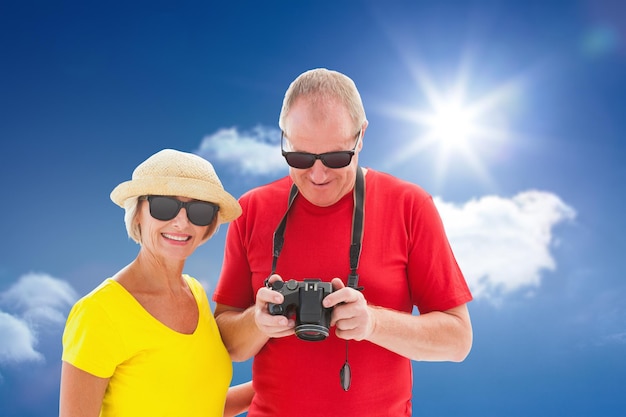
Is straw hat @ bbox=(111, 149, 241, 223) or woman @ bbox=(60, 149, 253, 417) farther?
straw hat @ bbox=(111, 149, 241, 223)

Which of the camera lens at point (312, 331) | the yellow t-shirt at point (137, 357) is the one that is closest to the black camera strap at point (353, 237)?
the camera lens at point (312, 331)

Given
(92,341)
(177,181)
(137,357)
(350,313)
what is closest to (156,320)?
(137,357)

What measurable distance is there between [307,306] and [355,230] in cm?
66

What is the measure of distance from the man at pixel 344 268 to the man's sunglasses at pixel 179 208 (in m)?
0.38

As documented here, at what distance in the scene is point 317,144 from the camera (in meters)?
3.72

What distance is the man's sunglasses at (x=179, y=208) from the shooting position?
3727 millimetres

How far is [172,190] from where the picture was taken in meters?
3.70

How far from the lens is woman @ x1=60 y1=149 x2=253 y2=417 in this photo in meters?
3.33

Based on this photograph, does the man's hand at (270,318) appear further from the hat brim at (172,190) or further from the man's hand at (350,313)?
the hat brim at (172,190)

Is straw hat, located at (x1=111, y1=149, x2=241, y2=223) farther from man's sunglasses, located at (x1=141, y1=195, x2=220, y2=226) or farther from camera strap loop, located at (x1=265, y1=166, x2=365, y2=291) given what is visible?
camera strap loop, located at (x1=265, y1=166, x2=365, y2=291)

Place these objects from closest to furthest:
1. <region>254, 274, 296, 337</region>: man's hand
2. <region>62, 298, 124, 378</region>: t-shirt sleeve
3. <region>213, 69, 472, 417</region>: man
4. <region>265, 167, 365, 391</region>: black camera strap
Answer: <region>62, 298, 124, 378</region>: t-shirt sleeve
<region>254, 274, 296, 337</region>: man's hand
<region>265, 167, 365, 391</region>: black camera strap
<region>213, 69, 472, 417</region>: man

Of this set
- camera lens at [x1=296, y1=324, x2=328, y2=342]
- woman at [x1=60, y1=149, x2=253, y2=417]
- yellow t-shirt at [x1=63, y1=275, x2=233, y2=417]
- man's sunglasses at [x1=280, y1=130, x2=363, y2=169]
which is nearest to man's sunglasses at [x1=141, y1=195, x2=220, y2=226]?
woman at [x1=60, y1=149, x2=253, y2=417]

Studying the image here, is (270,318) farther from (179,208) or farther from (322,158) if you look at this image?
(322,158)

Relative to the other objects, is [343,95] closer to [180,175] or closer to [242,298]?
[180,175]
